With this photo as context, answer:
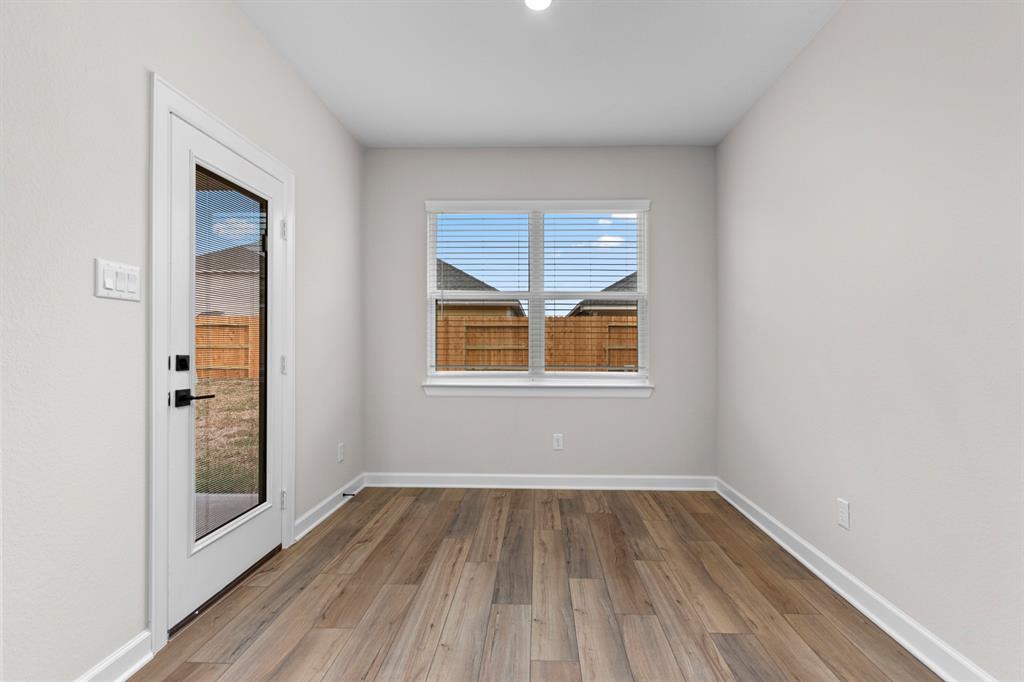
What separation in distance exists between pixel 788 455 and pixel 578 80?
249cm

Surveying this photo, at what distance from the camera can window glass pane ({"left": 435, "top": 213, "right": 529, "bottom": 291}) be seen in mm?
4227

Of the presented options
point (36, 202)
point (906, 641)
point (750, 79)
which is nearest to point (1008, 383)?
point (906, 641)

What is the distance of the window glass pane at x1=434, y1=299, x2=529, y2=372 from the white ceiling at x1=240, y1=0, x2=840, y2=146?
1.32 metres

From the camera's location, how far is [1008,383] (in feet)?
5.19

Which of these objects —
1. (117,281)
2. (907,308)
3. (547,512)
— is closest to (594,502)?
(547,512)

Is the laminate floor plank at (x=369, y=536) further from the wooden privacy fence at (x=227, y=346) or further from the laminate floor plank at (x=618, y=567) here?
the laminate floor plank at (x=618, y=567)

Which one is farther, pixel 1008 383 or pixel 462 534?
pixel 462 534

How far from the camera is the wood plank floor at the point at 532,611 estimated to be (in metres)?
1.84

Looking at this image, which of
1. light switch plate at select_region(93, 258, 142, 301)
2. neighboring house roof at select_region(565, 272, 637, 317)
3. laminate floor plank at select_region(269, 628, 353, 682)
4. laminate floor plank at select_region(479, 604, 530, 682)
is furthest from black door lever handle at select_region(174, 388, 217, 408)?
neighboring house roof at select_region(565, 272, 637, 317)

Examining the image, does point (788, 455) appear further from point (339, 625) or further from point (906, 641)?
point (339, 625)

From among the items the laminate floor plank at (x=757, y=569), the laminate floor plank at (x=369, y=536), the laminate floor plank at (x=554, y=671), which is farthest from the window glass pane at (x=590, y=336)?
the laminate floor plank at (x=554, y=671)

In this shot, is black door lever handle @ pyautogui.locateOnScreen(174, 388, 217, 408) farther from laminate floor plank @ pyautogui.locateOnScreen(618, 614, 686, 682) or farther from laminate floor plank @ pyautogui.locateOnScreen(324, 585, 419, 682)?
laminate floor plank @ pyautogui.locateOnScreen(618, 614, 686, 682)

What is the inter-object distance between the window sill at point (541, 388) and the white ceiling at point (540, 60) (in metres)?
1.89

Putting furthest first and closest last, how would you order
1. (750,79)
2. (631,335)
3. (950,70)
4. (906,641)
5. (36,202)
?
(631,335), (750,79), (906,641), (950,70), (36,202)
